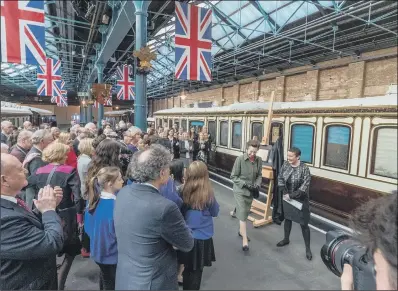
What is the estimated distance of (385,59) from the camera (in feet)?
31.9

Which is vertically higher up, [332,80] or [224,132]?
[332,80]

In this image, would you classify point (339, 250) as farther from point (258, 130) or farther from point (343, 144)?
point (258, 130)

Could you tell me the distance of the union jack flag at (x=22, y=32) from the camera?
114 inches

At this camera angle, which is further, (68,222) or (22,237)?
(68,222)

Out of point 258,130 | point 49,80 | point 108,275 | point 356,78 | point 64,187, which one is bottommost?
point 108,275

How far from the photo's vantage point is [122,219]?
5.26ft

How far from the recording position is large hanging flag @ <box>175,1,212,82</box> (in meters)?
4.91

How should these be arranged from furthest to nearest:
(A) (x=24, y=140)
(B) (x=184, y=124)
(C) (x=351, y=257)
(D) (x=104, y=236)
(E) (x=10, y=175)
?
(B) (x=184, y=124) → (A) (x=24, y=140) → (D) (x=104, y=236) → (E) (x=10, y=175) → (C) (x=351, y=257)

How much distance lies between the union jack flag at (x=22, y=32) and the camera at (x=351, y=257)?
3.44m

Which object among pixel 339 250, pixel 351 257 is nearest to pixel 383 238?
pixel 351 257

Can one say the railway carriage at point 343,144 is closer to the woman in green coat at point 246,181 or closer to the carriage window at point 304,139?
the carriage window at point 304,139

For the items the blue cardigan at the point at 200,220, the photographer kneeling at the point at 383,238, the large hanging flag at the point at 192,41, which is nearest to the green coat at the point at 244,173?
the blue cardigan at the point at 200,220

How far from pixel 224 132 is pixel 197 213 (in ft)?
23.0

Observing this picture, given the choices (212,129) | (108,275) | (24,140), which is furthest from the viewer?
(212,129)
